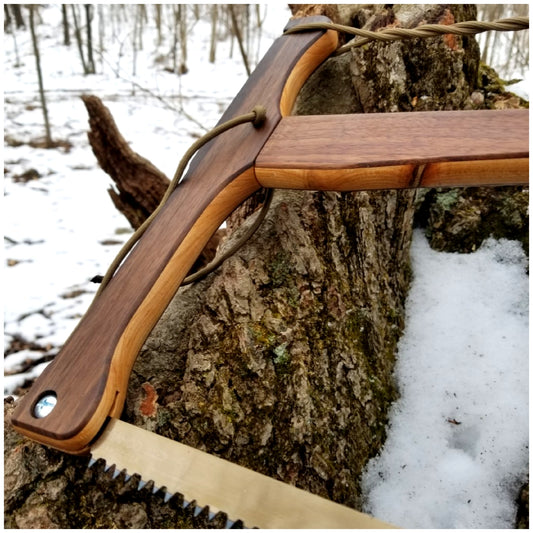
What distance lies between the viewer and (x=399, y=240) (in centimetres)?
138

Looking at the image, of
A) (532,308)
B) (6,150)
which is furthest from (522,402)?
(6,150)

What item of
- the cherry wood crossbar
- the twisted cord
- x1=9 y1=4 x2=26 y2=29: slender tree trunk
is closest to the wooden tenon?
the cherry wood crossbar

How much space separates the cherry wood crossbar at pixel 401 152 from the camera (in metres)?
0.79

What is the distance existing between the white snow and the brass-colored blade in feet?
1.14

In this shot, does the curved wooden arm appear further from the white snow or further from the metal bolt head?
the white snow

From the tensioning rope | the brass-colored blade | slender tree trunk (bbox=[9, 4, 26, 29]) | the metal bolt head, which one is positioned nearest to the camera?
the brass-colored blade

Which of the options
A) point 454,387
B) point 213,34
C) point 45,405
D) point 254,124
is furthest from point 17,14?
point 454,387

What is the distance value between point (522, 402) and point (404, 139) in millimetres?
699

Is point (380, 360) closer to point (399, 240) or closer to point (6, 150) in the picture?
point (399, 240)

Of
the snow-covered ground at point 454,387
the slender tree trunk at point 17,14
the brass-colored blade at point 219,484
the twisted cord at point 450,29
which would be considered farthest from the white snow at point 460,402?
the slender tree trunk at point 17,14

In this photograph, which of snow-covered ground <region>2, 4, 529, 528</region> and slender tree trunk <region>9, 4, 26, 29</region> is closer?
snow-covered ground <region>2, 4, 529, 528</region>

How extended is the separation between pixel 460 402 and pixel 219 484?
2.18 ft

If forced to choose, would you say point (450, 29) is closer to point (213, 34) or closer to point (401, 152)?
point (401, 152)

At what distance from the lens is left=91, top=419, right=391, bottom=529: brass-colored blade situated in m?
0.69
